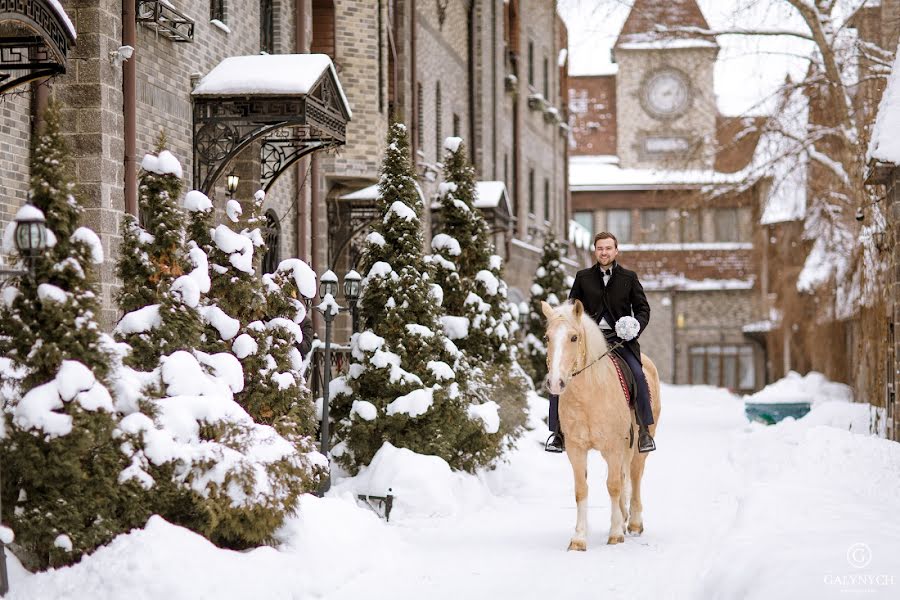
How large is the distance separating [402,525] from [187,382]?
367 cm

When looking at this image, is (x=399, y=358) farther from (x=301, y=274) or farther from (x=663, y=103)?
(x=663, y=103)

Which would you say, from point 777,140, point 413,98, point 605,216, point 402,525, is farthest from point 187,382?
point 605,216

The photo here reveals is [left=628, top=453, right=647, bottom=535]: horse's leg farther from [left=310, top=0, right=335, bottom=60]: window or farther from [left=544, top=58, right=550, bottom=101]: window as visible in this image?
[left=544, top=58, right=550, bottom=101]: window

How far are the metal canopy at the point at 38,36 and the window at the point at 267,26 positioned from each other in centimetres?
763

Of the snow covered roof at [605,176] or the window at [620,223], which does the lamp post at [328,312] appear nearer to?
the snow covered roof at [605,176]

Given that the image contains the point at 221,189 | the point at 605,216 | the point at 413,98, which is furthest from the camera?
the point at 605,216

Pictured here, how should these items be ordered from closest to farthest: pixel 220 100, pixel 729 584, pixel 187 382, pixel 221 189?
pixel 729 584
pixel 187 382
pixel 220 100
pixel 221 189

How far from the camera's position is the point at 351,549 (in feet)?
30.0

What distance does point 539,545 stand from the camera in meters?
10.4

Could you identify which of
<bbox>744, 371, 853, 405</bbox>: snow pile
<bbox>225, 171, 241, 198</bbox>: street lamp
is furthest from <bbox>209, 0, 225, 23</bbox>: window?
<bbox>744, 371, 853, 405</bbox>: snow pile

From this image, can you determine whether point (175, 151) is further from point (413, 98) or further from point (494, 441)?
point (413, 98)

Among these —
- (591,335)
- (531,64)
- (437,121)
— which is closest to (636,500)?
(591,335)

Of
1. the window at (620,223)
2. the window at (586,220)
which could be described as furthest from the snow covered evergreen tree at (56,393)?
the window at (586,220)

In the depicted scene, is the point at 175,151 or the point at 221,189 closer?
the point at 175,151
